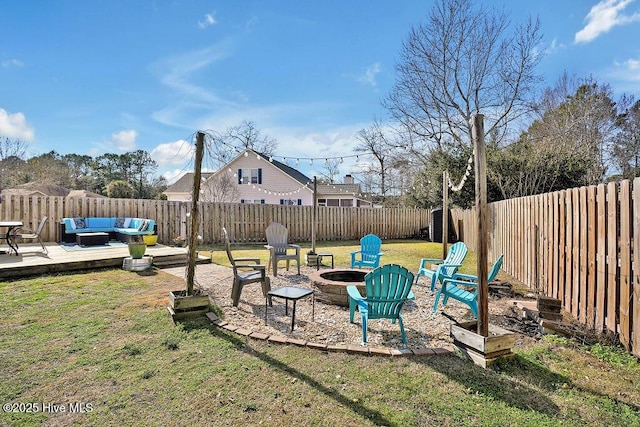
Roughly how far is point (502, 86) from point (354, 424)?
16.0m

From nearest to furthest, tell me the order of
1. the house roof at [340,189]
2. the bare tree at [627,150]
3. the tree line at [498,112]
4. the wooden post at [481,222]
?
1. the wooden post at [481,222]
2. the tree line at [498,112]
3. the bare tree at [627,150]
4. the house roof at [340,189]

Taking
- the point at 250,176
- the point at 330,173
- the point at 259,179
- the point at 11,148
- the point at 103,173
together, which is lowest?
the point at 259,179

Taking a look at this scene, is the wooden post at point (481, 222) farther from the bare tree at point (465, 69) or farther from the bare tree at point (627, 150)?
the bare tree at point (627, 150)

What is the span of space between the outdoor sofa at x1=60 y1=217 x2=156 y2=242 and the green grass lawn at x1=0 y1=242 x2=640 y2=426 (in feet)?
22.6

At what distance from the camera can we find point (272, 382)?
2.46 m

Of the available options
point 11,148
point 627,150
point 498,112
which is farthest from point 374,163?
point 11,148

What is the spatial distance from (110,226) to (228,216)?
3.89 m

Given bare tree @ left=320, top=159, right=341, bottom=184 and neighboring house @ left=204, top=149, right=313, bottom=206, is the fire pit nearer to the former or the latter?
neighboring house @ left=204, top=149, right=313, bottom=206

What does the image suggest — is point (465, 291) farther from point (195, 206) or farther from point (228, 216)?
point (228, 216)

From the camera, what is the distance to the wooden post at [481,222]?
2821mm

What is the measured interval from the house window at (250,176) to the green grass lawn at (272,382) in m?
19.5

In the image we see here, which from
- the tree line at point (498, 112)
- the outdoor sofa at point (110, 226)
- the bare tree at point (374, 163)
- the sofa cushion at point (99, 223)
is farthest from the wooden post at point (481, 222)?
the bare tree at point (374, 163)

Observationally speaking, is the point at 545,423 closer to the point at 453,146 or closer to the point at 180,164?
the point at 180,164

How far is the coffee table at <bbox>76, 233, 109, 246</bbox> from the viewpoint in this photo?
29.3ft
